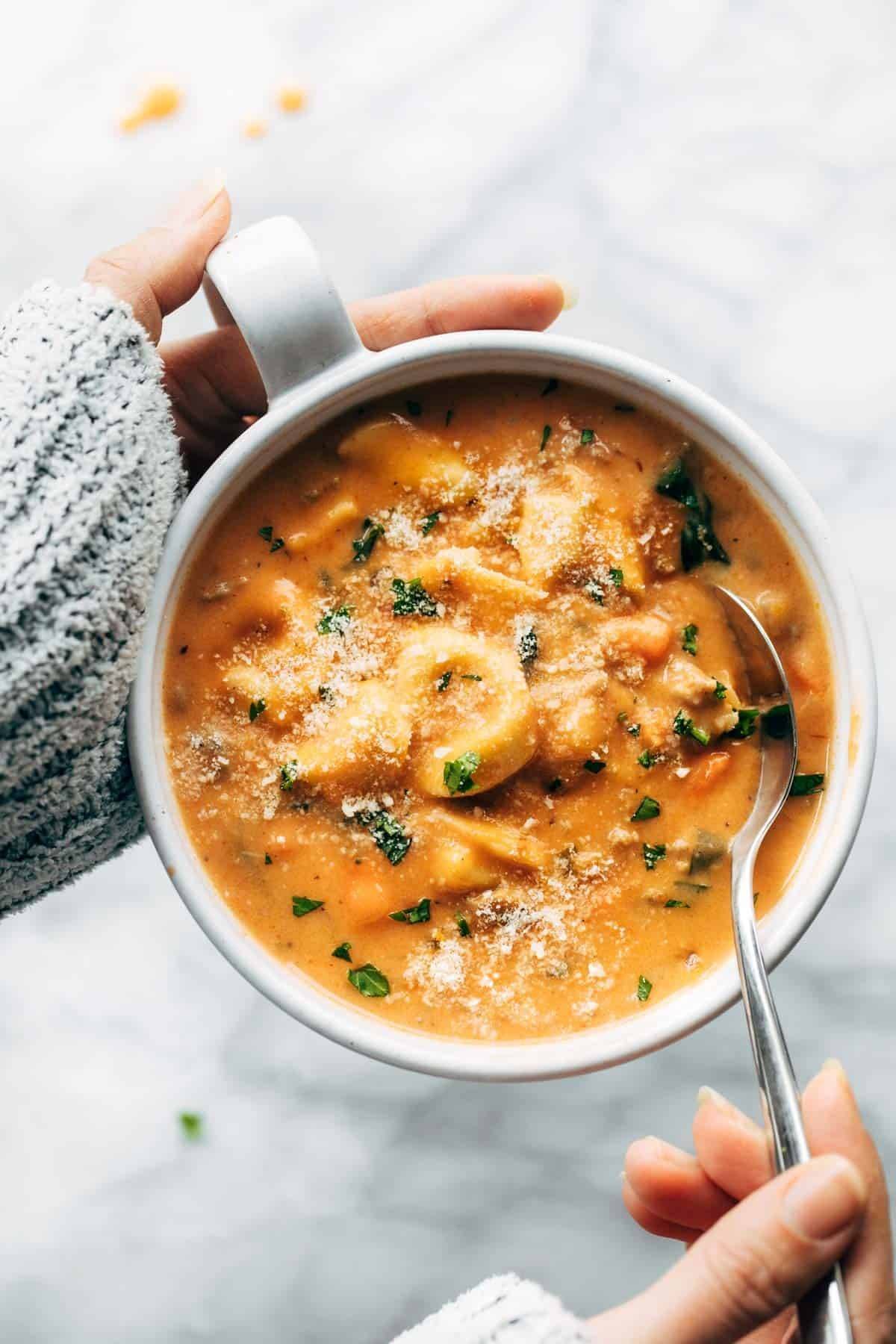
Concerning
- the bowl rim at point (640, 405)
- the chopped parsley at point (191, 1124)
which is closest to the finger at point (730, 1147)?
the bowl rim at point (640, 405)

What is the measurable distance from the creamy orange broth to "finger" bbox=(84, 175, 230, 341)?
0.39 metres

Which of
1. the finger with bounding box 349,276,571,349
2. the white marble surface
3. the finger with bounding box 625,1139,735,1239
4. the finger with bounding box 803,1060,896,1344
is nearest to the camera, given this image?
the finger with bounding box 803,1060,896,1344

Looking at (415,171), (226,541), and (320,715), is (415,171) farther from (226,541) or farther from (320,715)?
(320,715)

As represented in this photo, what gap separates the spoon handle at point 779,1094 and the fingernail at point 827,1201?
0.08 m

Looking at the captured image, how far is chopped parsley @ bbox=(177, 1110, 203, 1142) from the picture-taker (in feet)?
7.55

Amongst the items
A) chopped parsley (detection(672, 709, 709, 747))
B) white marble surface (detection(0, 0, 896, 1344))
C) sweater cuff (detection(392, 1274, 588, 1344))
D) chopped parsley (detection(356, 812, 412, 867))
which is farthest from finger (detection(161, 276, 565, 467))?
sweater cuff (detection(392, 1274, 588, 1344))

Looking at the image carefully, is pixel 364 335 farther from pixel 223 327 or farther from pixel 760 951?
pixel 760 951

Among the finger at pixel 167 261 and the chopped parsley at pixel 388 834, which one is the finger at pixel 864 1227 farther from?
the finger at pixel 167 261

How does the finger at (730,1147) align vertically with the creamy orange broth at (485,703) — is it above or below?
below

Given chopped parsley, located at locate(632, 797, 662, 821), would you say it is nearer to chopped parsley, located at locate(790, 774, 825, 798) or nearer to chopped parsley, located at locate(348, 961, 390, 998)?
chopped parsley, located at locate(790, 774, 825, 798)

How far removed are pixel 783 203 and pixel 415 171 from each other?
2.21 feet

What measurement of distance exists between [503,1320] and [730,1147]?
0.42m

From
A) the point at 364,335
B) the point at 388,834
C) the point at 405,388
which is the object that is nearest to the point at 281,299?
the point at 405,388

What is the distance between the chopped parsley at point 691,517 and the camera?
1.65 metres
